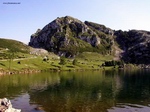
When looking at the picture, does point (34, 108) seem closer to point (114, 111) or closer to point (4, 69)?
point (114, 111)

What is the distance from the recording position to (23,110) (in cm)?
6275

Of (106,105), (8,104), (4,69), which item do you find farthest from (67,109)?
(4,69)

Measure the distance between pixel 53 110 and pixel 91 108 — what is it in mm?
11342

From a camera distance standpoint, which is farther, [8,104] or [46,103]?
[46,103]

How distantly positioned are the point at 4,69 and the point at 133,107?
5910 inches

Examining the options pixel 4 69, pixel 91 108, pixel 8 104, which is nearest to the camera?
pixel 8 104

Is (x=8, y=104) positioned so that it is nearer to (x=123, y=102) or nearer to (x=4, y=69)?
(x=123, y=102)

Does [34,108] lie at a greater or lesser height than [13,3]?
lesser

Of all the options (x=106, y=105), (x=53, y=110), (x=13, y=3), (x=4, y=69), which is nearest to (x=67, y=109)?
(x=53, y=110)

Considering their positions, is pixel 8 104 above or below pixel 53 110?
above

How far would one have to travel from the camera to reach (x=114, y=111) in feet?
215

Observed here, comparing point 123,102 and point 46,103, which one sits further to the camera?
point 123,102

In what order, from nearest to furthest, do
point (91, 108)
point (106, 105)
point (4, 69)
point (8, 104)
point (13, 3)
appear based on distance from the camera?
1. point (8, 104)
2. point (91, 108)
3. point (106, 105)
4. point (13, 3)
5. point (4, 69)

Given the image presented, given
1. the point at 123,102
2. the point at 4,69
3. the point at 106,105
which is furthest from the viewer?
the point at 4,69
